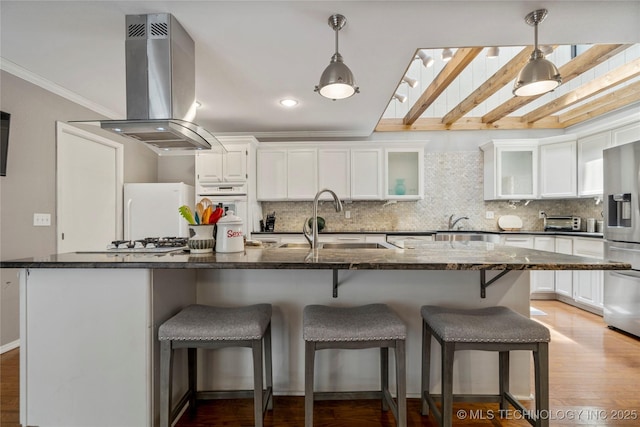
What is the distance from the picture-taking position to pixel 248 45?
7.38 ft

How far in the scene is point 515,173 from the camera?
4336 millimetres

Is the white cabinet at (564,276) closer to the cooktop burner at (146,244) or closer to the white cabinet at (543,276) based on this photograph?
the white cabinet at (543,276)

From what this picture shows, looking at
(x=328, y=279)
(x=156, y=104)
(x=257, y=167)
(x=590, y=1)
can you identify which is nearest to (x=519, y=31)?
(x=590, y=1)

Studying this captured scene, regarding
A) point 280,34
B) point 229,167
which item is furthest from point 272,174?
point 280,34

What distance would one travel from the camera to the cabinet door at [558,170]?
3.98 metres

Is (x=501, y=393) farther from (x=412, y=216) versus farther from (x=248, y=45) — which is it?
(x=412, y=216)

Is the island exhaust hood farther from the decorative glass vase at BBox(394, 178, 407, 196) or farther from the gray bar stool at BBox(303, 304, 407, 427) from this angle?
the decorative glass vase at BBox(394, 178, 407, 196)

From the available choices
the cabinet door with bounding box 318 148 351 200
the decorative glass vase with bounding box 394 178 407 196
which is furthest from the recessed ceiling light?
the decorative glass vase with bounding box 394 178 407 196

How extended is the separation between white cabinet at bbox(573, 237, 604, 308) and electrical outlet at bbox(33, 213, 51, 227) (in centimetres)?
561

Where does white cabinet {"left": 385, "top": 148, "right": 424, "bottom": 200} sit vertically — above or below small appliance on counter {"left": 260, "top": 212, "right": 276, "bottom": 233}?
above

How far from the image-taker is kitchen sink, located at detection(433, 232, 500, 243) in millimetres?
4014

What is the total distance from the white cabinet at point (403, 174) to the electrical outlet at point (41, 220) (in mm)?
3847

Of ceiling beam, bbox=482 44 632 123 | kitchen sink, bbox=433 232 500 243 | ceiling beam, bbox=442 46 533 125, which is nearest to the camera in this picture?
ceiling beam, bbox=482 44 632 123

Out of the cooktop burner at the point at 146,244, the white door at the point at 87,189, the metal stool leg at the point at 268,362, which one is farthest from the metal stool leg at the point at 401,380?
the white door at the point at 87,189
